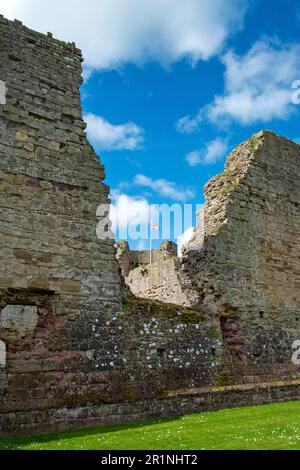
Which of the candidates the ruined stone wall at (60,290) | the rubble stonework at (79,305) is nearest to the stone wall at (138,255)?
the rubble stonework at (79,305)

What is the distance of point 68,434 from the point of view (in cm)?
852

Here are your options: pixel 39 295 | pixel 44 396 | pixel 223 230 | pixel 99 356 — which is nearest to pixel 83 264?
pixel 39 295

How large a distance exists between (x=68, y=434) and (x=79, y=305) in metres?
2.63

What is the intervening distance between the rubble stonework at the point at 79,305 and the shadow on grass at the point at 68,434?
0.29 m

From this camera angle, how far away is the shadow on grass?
7.67 metres

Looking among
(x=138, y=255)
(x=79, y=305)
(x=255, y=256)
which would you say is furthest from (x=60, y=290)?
(x=138, y=255)

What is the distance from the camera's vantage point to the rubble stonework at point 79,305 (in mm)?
9492

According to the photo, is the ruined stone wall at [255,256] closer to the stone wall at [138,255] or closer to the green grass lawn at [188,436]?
the green grass lawn at [188,436]

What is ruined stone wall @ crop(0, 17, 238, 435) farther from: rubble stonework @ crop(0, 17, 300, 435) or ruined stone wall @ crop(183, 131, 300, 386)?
ruined stone wall @ crop(183, 131, 300, 386)

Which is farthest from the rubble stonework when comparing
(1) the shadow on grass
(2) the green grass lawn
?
(2) the green grass lawn

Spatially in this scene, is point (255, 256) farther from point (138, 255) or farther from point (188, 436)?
point (138, 255)

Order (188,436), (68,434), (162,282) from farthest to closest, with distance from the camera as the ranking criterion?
(162,282) < (68,434) < (188,436)
